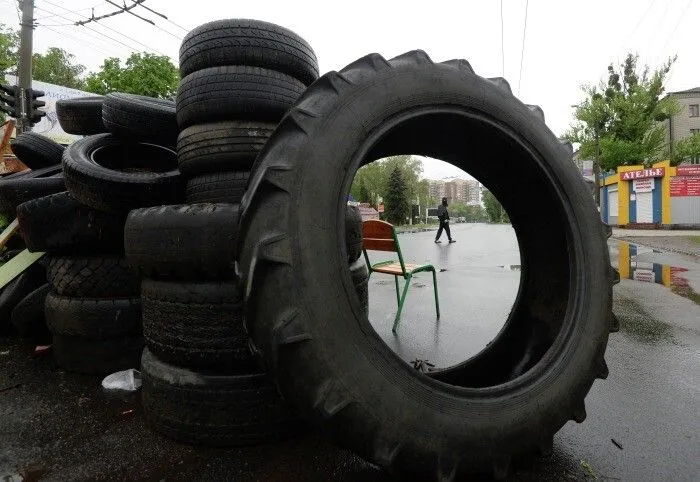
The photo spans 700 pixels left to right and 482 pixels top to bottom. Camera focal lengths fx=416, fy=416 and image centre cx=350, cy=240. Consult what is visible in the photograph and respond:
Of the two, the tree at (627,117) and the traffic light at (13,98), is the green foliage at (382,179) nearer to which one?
the tree at (627,117)

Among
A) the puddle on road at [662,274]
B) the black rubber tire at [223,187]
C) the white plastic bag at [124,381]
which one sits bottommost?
the puddle on road at [662,274]

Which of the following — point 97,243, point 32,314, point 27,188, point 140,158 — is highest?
point 140,158

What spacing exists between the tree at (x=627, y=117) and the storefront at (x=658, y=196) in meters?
2.41

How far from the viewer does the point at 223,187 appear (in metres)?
2.23

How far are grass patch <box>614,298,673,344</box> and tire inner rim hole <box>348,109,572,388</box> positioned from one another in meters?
1.96

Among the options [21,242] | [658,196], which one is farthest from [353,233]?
[658,196]

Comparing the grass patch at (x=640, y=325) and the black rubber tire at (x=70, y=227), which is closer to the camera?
the black rubber tire at (x=70, y=227)

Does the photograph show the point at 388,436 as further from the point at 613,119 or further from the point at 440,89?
the point at 613,119

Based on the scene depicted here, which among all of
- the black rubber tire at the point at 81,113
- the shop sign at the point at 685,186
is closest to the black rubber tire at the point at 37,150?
the black rubber tire at the point at 81,113

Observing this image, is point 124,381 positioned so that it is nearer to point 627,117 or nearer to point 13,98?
point 13,98

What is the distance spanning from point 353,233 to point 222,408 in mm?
1030

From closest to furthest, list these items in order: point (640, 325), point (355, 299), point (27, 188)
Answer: point (355, 299), point (27, 188), point (640, 325)

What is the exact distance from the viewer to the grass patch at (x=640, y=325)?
141 inches

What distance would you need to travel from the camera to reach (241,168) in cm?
227
